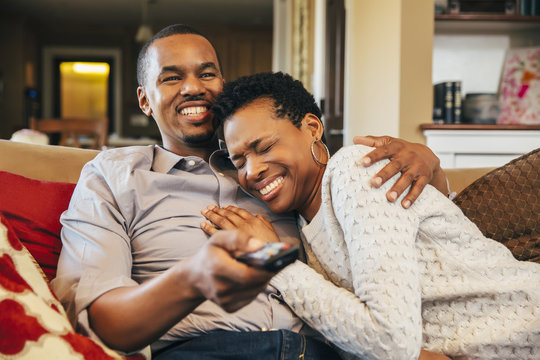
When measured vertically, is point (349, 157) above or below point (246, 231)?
above

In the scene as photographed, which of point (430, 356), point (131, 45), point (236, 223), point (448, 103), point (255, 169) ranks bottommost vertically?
point (430, 356)

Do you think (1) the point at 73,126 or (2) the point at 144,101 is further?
(1) the point at 73,126

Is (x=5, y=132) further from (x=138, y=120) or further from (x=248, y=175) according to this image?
(x=248, y=175)

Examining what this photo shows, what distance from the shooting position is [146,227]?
1261mm

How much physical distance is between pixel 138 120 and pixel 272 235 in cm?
845

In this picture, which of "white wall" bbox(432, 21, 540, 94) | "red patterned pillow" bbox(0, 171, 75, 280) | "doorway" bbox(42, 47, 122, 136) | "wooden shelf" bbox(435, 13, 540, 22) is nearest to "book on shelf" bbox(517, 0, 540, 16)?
"wooden shelf" bbox(435, 13, 540, 22)

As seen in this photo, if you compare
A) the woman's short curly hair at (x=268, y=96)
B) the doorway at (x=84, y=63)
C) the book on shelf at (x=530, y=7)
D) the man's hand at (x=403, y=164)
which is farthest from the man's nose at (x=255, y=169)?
the doorway at (x=84, y=63)

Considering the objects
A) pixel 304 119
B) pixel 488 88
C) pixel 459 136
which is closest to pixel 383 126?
pixel 459 136

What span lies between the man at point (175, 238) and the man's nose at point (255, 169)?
0.49 ft

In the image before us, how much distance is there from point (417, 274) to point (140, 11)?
26.8 ft

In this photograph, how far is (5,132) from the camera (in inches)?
335

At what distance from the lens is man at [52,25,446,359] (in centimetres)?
86

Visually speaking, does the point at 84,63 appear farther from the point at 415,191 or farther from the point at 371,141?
the point at 415,191

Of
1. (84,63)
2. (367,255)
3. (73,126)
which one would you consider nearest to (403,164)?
(367,255)
